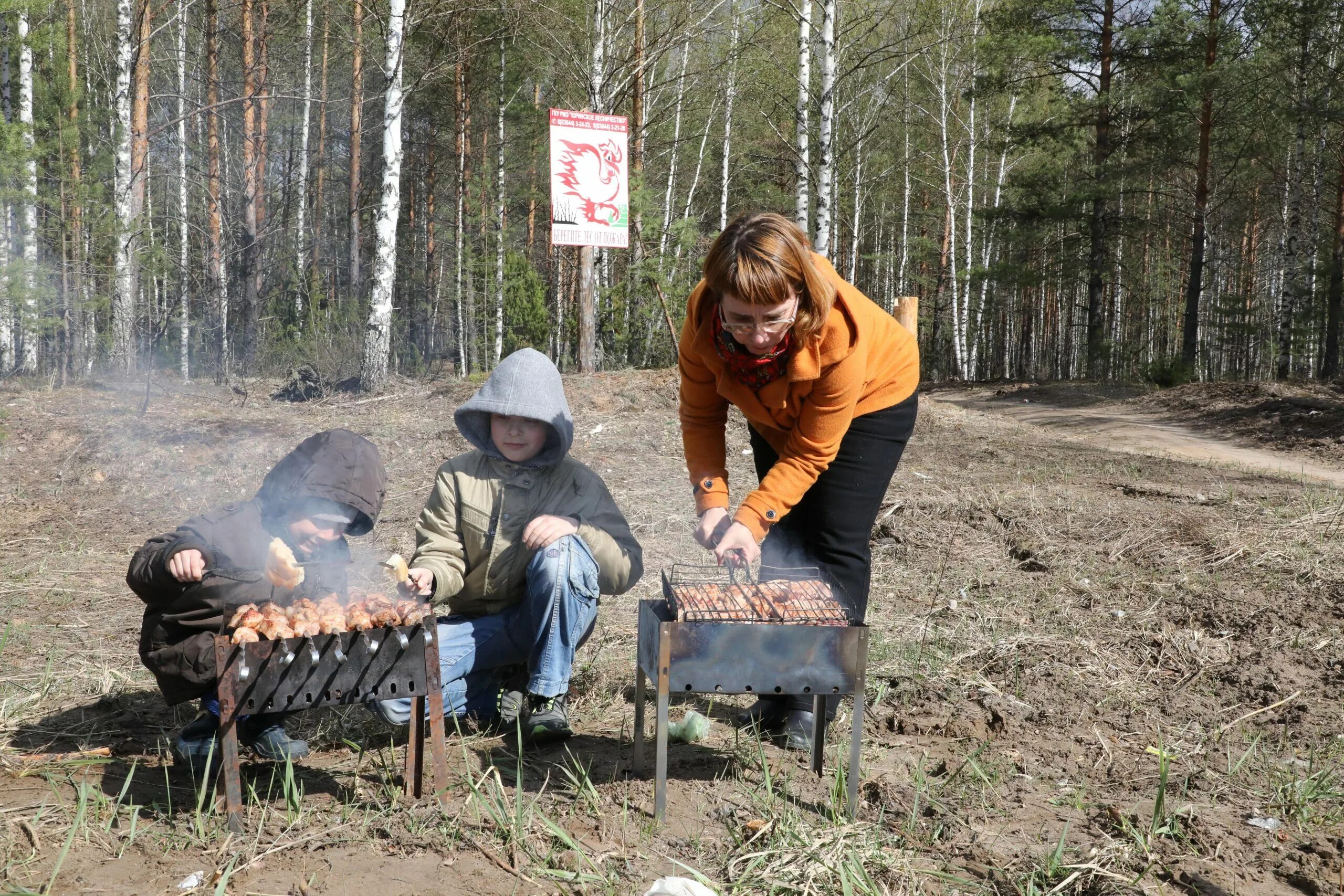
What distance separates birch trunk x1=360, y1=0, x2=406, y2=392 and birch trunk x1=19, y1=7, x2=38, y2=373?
4071 mm

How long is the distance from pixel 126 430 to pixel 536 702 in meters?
6.94

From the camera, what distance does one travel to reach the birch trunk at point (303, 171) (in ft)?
70.3

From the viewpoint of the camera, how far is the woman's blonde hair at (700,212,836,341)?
2.59 metres

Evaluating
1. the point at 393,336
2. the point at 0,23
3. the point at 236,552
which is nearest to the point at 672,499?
the point at 236,552

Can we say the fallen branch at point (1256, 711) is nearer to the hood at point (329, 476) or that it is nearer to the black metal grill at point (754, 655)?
the black metal grill at point (754, 655)

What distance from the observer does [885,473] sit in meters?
3.29

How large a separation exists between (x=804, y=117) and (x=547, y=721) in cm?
1222

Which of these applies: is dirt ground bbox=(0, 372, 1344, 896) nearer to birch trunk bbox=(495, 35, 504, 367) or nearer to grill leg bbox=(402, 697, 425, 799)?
grill leg bbox=(402, 697, 425, 799)

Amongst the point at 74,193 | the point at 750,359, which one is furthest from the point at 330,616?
the point at 74,193

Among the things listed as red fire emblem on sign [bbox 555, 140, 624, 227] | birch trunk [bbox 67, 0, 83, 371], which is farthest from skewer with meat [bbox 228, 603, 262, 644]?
birch trunk [bbox 67, 0, 83, 371]

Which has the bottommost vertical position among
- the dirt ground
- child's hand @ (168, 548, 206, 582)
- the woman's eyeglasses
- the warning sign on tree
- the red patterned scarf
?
the dirt ground

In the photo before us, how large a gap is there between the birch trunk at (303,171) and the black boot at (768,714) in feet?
67.1

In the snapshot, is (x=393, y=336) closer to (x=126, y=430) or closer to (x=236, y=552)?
(x=126, y=430)

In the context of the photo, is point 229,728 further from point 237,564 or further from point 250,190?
point 250,190
